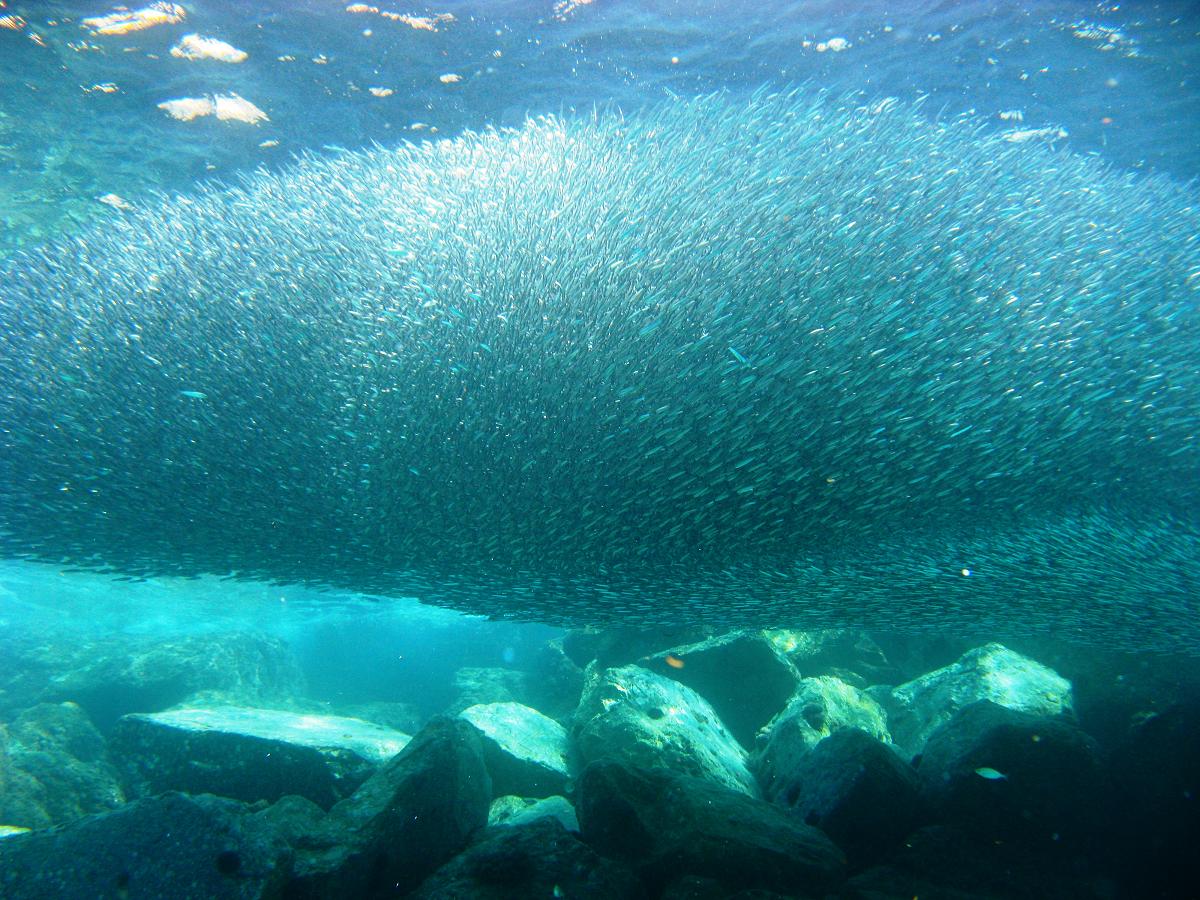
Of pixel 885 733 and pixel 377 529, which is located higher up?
pixel 377 529

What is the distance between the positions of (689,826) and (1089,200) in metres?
12.2

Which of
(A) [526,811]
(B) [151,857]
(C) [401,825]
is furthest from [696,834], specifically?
(B) [151,857]

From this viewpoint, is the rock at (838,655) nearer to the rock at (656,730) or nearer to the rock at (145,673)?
the rock at (656,730)

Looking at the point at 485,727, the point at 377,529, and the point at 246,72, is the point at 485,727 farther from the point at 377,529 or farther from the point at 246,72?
the point at 246,72

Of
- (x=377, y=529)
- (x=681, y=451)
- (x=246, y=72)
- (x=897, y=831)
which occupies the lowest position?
(x=897, y=831)

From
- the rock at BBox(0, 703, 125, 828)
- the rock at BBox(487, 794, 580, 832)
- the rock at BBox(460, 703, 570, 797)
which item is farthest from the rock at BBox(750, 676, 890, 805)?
the rock at BBox(0, 703, 125, 828)

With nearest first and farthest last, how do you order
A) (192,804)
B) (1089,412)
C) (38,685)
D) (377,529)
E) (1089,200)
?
(192,804), (1089,412), (377,529), (1089,200), (38,685)

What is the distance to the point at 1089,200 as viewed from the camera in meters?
9.76

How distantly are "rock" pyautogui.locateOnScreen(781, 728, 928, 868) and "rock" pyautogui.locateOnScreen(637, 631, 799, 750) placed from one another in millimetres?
4408

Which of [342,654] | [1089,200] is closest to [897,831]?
[1089,200]

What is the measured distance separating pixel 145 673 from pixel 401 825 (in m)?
15.0

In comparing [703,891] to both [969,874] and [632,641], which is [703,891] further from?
[632,641]

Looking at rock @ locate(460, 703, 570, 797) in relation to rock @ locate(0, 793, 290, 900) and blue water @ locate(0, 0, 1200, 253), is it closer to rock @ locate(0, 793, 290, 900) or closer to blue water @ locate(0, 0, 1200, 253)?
rock @ locate(0, 793, 290, 900)

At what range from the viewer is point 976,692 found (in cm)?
721
